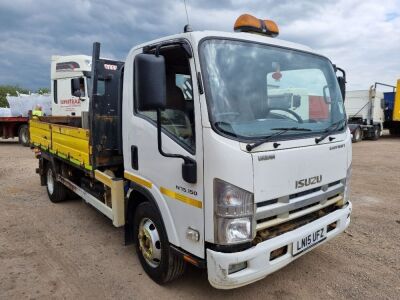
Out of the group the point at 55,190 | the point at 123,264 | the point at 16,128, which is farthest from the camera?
the point at 16,128

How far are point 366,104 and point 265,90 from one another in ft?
59.8

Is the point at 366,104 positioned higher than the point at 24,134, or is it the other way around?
the point at 366,104

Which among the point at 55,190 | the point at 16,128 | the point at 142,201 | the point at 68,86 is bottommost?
the point at 55,190

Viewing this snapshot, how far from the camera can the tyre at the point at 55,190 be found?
584 centimetres

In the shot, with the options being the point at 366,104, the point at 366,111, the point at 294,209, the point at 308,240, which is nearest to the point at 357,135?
the point at 366,111

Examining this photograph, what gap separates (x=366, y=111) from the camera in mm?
18688

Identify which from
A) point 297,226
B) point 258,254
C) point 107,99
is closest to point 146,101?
point 258,254

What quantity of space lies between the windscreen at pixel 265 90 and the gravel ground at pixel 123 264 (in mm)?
1493

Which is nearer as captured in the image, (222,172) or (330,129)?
(222,172)

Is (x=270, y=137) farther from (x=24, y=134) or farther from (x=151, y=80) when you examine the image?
(x=24, y=134)

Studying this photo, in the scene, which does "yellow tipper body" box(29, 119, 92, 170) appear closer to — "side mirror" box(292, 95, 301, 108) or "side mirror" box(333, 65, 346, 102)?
"side mirror" box(292, 95, 301, 108)

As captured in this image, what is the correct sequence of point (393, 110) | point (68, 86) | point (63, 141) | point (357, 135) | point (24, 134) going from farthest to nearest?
point (393, 110) < point (357, 135) < point (24, 134) < point (68, 86) < point (63, 141)

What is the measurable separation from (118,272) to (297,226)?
1864 millimetres

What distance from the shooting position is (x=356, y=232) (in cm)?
453
